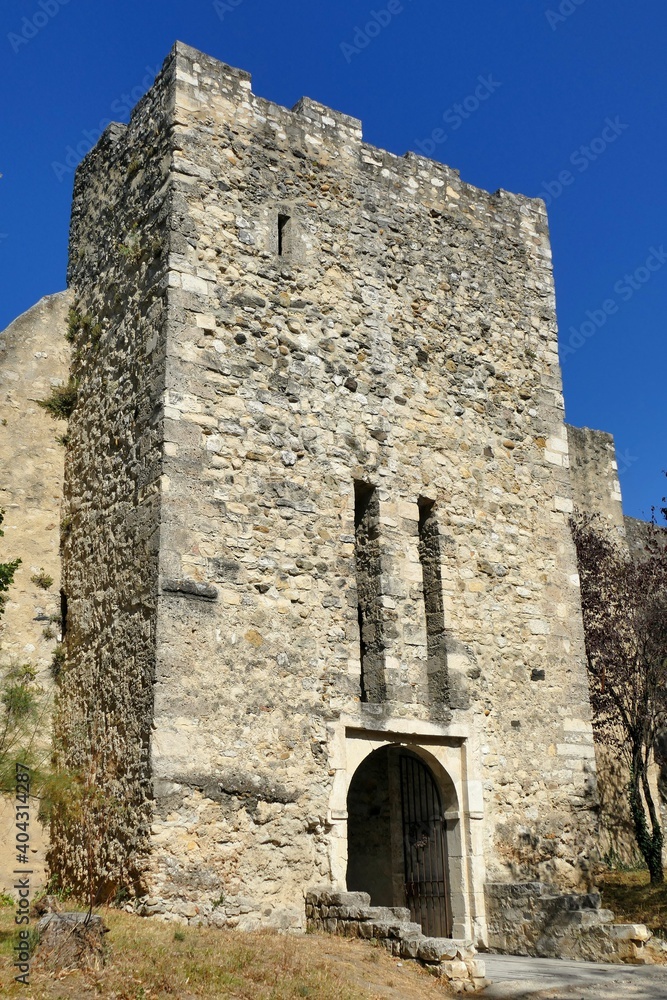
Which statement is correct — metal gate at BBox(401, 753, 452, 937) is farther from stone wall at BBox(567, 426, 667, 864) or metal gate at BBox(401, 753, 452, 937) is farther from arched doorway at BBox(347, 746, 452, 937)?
stone wall at BBox(567, 426, 667, 864)

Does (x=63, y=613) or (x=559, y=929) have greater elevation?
(x=63, y=613)

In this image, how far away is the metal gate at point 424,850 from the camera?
409 inches

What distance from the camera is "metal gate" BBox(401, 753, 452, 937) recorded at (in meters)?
10.4

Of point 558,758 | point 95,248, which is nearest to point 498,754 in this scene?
point 558,758

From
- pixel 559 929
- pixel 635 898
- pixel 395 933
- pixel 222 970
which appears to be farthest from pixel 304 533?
pixel 635 898

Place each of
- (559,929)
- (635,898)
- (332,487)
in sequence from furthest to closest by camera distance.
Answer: (635,898)
(332,487)
(559,929)

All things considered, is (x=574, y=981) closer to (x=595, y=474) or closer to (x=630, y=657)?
(x=630, y=657)

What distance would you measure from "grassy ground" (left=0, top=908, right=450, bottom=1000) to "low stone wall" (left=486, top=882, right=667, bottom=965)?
7.06 feet

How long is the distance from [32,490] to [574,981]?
282 inches

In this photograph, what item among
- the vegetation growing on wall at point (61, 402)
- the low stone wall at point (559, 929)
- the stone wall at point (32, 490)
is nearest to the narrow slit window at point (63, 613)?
the stone wall at point (32, 490)

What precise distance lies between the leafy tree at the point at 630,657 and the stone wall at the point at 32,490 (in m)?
8.58

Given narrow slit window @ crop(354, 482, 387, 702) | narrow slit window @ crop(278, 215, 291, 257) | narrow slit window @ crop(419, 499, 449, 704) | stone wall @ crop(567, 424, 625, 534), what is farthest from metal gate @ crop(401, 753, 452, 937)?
stone wall @ crop(567, 424, 625, 534)

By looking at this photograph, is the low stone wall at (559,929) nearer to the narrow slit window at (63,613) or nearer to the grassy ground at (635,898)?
the grassy ground at (635,898)

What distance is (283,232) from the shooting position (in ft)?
36.2
